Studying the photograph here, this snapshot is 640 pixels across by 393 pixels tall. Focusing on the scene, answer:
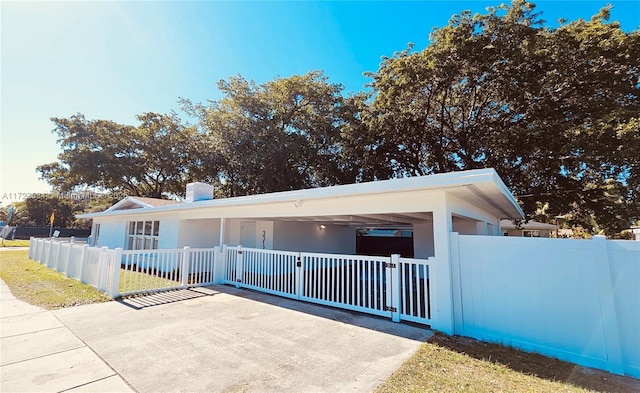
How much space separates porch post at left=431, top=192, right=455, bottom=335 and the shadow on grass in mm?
301

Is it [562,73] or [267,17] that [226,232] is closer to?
[267,17]

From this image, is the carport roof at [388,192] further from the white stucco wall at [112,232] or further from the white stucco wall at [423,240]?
the white stucco wall at [112,232]

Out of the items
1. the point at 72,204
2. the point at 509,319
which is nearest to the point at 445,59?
the point at 509,319

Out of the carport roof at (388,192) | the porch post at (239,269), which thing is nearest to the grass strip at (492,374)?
the carport roof at (388,192)

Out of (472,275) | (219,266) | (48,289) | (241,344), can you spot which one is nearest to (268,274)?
(219,266)

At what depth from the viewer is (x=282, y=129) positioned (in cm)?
1822

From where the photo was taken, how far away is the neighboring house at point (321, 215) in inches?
199

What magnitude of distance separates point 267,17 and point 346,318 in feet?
31.2

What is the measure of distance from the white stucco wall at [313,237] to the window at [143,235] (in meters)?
5.44

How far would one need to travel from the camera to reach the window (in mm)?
12385

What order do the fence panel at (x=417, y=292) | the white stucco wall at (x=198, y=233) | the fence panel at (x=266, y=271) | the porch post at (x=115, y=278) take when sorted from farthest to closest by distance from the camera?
the white stucco wall at (x=198, y=233) < the fence panel at (x=266, y=271) < the porch post at (x=115, y=278) < the fence panel at (x=417, y=292)

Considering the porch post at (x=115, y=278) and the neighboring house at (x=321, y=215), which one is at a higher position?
the neighboring house at (x=321, y=215)

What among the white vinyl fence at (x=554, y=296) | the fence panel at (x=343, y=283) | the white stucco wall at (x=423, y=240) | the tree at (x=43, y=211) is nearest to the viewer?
the white vinyl fence at (x=554, y=296)

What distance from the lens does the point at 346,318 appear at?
A: 18.3ft
